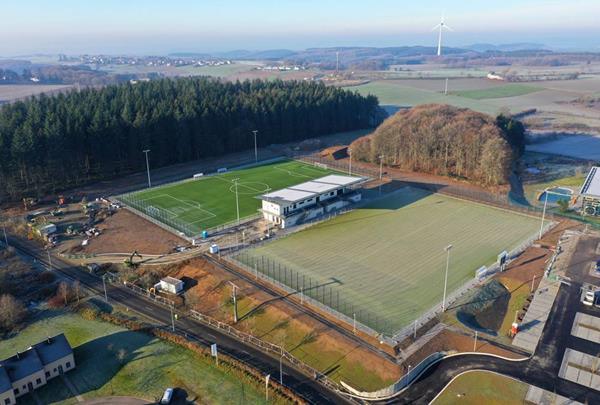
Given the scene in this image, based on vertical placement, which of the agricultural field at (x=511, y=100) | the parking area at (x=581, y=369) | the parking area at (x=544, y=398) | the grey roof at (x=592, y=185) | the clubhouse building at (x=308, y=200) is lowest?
the parking area at (x=544, y=398)

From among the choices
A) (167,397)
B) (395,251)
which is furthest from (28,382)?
(395,251)

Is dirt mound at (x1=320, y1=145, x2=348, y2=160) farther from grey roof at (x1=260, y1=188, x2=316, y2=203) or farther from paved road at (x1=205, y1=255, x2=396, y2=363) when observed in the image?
paved road at (x1=205, y1=255, x2=396, y2=363)

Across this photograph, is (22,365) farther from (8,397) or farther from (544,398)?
(544,398)

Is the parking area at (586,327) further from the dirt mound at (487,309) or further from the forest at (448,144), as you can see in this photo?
the forest at (448,144)

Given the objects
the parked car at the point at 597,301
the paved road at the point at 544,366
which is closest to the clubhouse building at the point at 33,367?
the paved road at the point at 544,366

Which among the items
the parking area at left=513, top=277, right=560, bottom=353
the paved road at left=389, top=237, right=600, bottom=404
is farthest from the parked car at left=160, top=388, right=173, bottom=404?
the parking area at left=513, top=277, right=560, bottom=353
